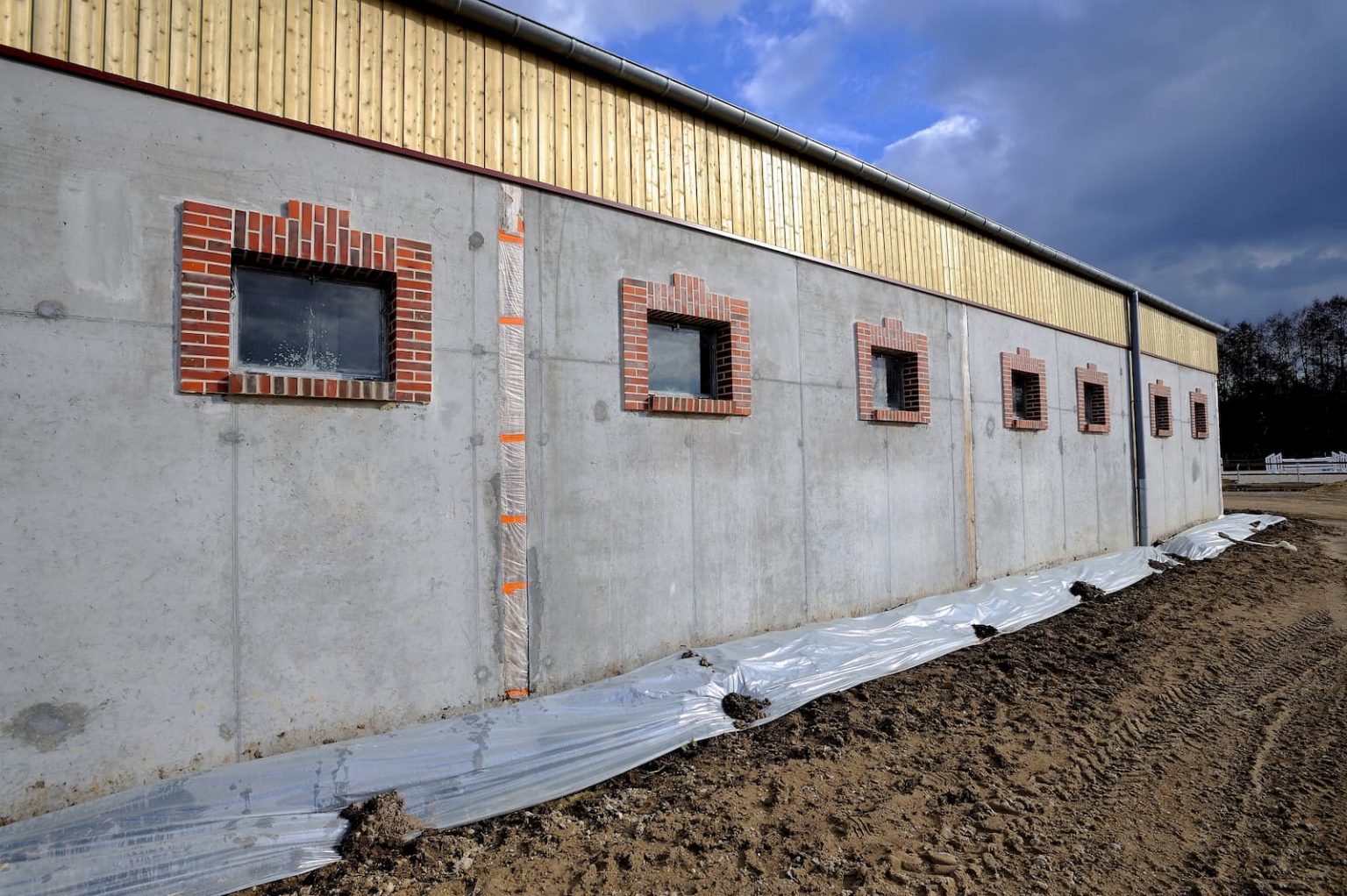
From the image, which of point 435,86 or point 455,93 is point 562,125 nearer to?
point 455,93

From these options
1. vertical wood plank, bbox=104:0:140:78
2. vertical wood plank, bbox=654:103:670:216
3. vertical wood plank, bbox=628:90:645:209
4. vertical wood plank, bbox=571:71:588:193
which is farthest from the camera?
vertical wood plank, bbox=654:103:670:216

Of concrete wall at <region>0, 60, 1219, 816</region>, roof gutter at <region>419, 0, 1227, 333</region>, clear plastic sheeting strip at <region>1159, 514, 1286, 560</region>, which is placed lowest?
clear plastic sheeting strip at <region>1159, 514, 1286, 560</region>

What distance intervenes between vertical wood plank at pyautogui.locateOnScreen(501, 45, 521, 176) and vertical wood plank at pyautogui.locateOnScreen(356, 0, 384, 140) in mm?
811

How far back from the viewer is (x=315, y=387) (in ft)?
12.9

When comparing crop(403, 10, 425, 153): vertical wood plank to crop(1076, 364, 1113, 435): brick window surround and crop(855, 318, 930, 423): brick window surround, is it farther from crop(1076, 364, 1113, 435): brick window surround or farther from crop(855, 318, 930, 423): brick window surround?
crop(1076, 364, 1113, 435): brick window surround

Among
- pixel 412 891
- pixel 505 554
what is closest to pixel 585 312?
pixel 505 554

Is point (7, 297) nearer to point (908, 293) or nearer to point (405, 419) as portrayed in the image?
point (405, 419)

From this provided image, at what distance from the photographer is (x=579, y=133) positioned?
17.3 ft

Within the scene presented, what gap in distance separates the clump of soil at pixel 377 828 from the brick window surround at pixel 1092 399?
11.0 m

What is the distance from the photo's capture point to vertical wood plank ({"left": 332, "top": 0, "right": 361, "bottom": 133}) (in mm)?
4215

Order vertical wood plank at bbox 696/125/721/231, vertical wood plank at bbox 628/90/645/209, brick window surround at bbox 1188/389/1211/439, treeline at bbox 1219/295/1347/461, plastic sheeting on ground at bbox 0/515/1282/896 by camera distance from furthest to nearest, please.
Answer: treeline at bbox 1219/295/1347/461 < brick window surround at bbox 1188/389/1211/439 < vertical wood plank at bbox 696/125/721/231 < vertical wood plank at bbox 628/90/645/209 < plastic sheeting on ground at bbox 0/515/1282/896

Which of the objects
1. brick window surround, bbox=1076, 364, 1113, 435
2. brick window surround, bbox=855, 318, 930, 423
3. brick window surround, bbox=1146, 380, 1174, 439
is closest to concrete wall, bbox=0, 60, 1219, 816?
brick window surround, bbox=855, 318, 930, 423

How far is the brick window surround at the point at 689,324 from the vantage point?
5402 mm

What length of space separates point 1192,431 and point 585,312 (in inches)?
612
